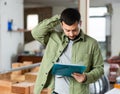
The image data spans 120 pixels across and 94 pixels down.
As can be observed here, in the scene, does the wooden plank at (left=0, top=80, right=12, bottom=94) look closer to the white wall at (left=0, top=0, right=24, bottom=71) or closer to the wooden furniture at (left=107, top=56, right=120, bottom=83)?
the white wall at (left=0, top=0, right=24, bottom=71)

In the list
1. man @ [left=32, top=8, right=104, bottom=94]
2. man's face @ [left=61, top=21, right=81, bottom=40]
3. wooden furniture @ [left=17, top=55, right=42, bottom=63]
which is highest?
man's face @ [left=61, top=21, right=81, bottom=40]

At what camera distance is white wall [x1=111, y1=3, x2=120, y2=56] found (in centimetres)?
779

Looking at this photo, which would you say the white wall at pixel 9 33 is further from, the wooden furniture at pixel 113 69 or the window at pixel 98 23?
the window at pixel 98 23

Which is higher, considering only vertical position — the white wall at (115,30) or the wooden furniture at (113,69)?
the white wall at (115,30)

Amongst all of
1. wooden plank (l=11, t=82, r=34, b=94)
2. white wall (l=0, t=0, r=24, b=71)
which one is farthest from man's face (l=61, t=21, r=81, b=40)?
white wall (l=0, t=0, r=24, b=71)

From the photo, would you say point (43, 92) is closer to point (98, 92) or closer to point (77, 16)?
point (77, 16)

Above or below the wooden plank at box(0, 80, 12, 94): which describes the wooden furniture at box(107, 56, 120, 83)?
below

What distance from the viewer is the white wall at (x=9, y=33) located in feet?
17.8

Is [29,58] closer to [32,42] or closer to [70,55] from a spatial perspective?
[32,42]

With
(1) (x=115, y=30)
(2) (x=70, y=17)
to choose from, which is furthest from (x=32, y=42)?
(2) (x=70, y=17)

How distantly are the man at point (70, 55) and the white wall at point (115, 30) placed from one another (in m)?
6.21

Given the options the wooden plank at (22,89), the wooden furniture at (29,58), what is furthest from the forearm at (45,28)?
the wooden furniture at (29,58)

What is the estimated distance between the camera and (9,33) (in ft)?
18.6

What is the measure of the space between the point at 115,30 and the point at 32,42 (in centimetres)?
265
